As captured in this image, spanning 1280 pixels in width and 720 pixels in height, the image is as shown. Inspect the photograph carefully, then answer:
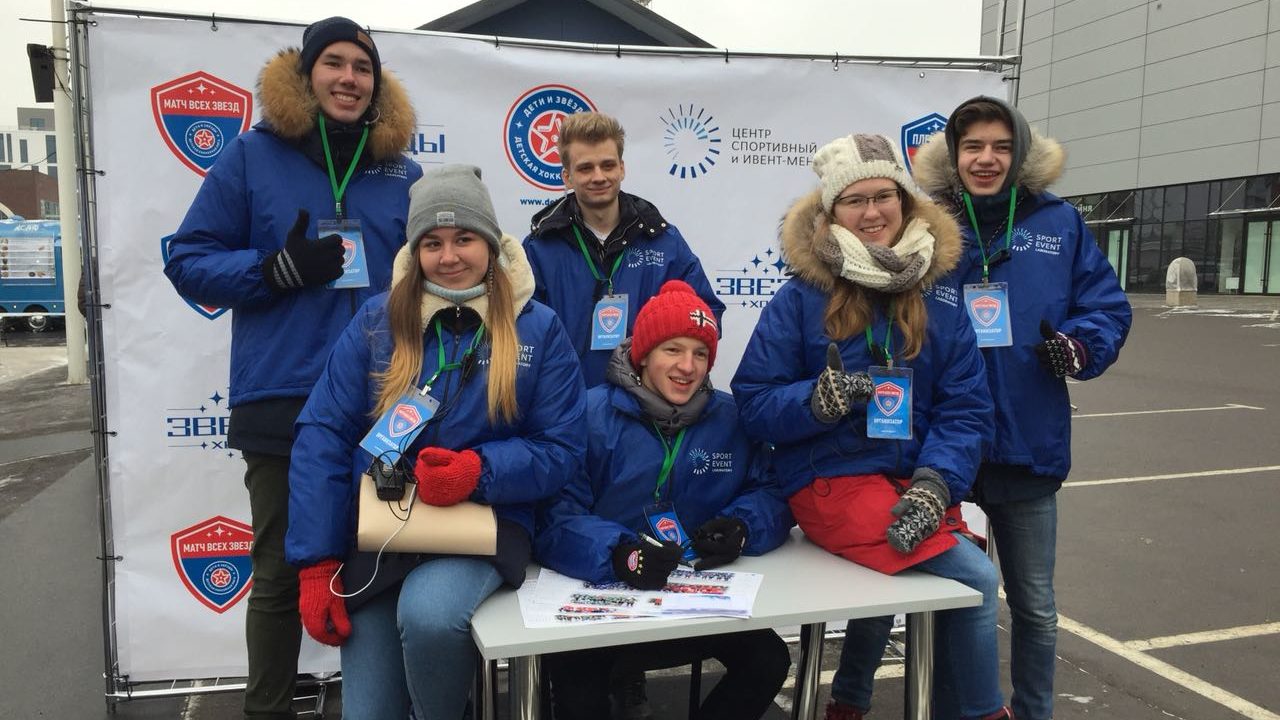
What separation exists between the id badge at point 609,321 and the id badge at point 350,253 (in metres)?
0.78

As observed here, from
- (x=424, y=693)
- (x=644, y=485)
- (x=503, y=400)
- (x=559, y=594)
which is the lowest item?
(x=424, y=693)

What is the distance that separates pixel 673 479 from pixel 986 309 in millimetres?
1047

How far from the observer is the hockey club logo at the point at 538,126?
3.51 metres

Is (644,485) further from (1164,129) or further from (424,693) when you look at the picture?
(1164,129)

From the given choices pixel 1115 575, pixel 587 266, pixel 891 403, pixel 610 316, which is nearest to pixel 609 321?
pixel 610 316

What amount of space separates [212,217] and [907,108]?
9.07ft

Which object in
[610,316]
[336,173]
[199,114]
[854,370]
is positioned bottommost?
[854,370]

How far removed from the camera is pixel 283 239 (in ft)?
8.19

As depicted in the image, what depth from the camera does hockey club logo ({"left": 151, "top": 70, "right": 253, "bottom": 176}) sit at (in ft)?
10.4

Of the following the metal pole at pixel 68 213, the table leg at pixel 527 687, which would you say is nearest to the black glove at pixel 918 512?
the table leg at pixel 527 687

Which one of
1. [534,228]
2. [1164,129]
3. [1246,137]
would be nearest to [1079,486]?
[534,228]

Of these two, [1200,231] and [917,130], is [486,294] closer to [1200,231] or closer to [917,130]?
[917,130]

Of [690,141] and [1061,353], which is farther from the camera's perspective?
[690,141]

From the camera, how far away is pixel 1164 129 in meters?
28.7
